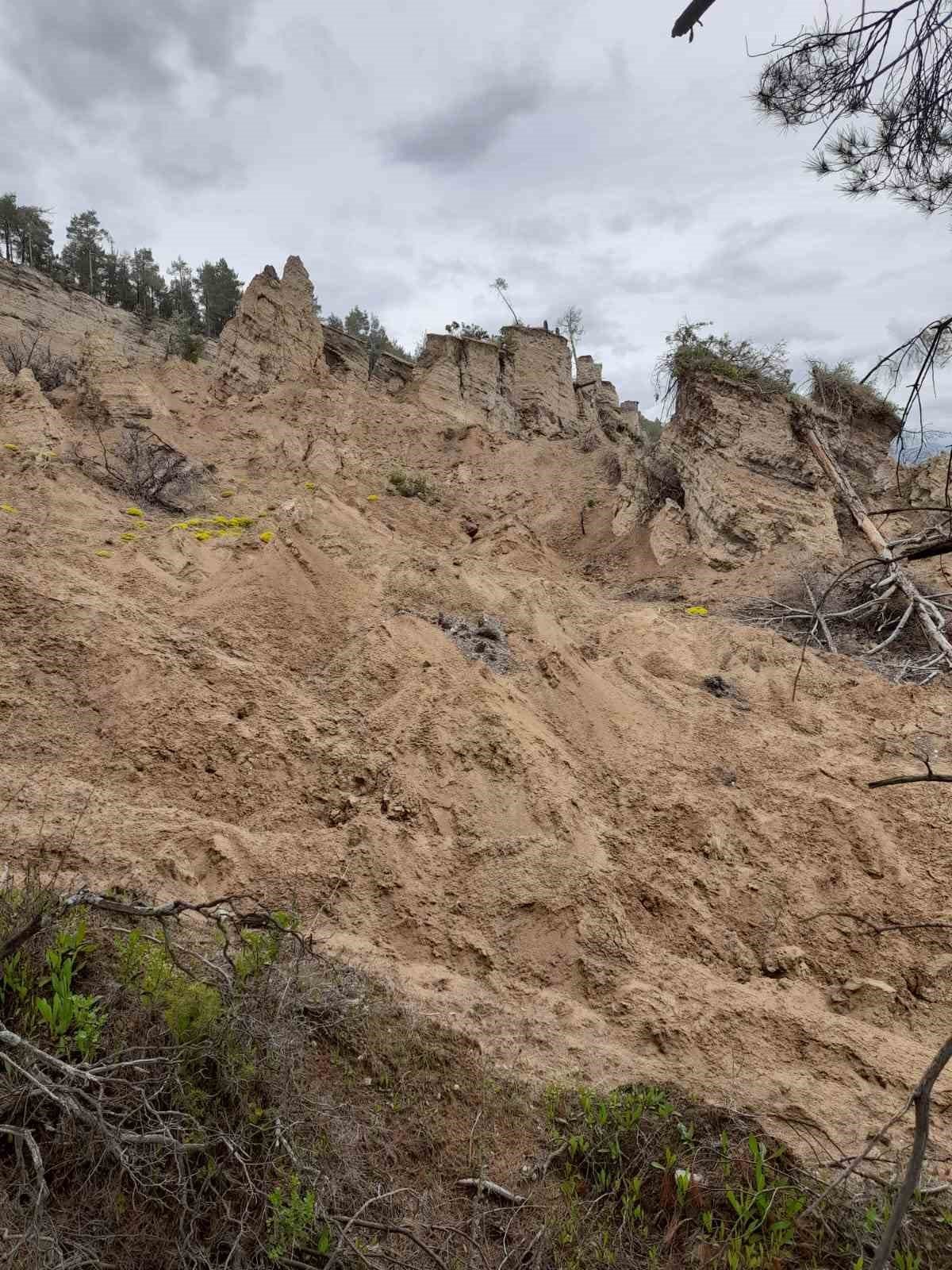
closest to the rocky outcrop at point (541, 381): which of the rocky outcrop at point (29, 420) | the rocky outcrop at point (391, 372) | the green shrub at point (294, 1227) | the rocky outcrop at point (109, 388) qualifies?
the rocky outcrop at point (391, 372)

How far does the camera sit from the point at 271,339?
16.3 meters

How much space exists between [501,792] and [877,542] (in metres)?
8.21

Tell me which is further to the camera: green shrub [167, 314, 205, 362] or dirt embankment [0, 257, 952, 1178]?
green shrub [167, 314, 205, 362]

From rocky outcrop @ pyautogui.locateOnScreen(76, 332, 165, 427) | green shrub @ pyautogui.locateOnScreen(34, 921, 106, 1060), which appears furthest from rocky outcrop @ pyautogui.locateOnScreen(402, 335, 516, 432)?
green shrub @ pyautogui.locateOnScreen(34, 921, 106, 1060)

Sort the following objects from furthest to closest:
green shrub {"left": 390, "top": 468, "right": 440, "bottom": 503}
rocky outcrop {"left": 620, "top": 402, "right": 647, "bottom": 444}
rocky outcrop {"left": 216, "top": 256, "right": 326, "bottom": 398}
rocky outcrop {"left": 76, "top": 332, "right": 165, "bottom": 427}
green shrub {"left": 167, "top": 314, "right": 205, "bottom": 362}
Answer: green shrub {"left": 167, "top": 314, "right": 205, "bottom": 362} → rocky outcrop {"left": 620, "top": 402, "right": 647, "bottom": 444} → rocky outcrop {"left": 216, "top": 256, "right": 326, "bottom": 398} → green shrub {"left": 390, "top": 468, "right": 440, "bottom": 503} → rocky outcrop {"left": 76, "top": 332, "right": 165, "bottom": 427}

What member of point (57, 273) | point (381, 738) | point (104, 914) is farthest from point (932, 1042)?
point (57, 273)

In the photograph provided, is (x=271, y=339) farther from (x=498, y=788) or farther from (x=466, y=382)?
(x=498, y=788)

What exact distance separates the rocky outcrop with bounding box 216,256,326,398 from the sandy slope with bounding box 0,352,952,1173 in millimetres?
8602

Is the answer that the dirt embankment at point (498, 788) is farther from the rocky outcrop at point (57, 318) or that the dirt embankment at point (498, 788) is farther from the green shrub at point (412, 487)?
the rocky outcrop at point (57, 318)

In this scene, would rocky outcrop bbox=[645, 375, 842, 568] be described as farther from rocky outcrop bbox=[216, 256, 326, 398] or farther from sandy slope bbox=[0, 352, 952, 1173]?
rocky outcrop bbox=[216, 256, 326, 398]

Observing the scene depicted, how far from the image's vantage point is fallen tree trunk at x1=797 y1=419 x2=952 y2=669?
723 centimetres

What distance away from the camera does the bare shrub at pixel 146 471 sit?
9711mm

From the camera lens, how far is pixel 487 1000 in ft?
12.0

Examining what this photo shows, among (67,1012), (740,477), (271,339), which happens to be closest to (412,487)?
(740,477)
